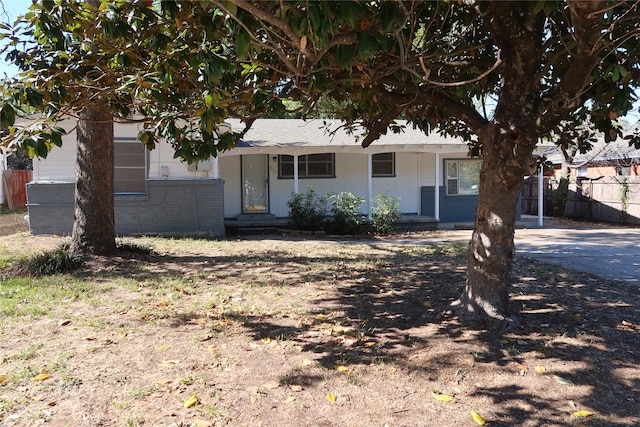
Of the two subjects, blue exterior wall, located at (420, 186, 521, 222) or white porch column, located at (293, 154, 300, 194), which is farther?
blue exterior wall, located at (420, 186, 521, 222)

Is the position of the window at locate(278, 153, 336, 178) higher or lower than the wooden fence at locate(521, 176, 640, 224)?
higher

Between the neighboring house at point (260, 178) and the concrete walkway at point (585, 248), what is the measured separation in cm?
208

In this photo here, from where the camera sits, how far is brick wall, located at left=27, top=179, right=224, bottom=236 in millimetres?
12859

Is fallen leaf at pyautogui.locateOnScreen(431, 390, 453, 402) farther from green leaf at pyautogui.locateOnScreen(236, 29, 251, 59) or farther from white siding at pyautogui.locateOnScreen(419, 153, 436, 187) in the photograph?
white siding at pyautogui.locateOnScreen(419, 153, 436, 187)

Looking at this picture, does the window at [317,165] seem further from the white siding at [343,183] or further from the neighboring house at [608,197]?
the neighboring house at [608,197]

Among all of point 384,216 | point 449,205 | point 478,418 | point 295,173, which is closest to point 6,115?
point 478,418

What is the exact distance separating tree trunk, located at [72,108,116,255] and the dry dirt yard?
1580mm

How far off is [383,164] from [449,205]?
8.98ft

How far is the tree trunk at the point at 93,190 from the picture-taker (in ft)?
29.7

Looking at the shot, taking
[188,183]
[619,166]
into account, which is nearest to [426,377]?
[188,183]

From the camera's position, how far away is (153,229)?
13281 millimetres

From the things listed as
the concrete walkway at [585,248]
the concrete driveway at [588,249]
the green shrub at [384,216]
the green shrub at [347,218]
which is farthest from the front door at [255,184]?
the concrete driveway at [588,249]


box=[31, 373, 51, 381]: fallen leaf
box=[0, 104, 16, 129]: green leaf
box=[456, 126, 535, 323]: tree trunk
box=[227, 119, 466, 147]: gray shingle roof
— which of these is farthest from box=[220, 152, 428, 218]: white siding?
box=[31, 373, 51, 381]: fallen leaf

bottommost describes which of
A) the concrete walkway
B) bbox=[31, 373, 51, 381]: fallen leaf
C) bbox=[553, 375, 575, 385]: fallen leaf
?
bbox=[31, 373, 51, 381]: fallen leaf
